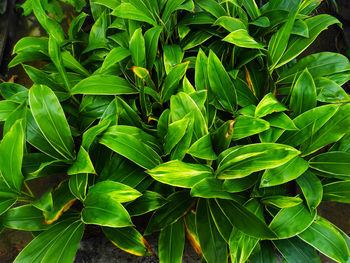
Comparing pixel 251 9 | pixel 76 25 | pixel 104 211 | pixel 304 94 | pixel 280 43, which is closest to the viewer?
pixel 104 211

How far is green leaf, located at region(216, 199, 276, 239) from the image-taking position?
104 cm

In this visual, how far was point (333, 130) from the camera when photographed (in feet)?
4.06

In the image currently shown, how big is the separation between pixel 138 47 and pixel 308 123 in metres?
0.88

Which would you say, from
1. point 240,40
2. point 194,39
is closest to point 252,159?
point 240,40

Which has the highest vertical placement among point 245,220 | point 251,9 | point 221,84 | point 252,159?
point 251,9

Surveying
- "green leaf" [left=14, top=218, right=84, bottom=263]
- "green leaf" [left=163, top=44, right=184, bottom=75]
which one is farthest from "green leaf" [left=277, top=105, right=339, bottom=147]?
"green leaf" [left=14, top=218, right=84, bottom=263]

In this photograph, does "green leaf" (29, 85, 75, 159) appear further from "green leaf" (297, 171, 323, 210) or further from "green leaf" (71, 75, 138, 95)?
"green leaf" (297, 171, 323, 210)

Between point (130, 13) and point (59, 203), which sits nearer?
point (59, 203)

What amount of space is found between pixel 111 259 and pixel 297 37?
1586 mm

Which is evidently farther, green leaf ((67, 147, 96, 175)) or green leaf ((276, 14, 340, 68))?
green leaf ((276, 14, 340, 68))

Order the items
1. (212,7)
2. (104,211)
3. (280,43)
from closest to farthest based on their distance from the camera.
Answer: (104,211) < (280,43) < (212,7)

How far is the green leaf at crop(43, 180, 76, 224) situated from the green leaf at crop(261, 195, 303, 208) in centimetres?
85

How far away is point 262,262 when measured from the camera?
1216 millimetres

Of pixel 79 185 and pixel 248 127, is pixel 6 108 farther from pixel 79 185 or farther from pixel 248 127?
pixel 248 127
